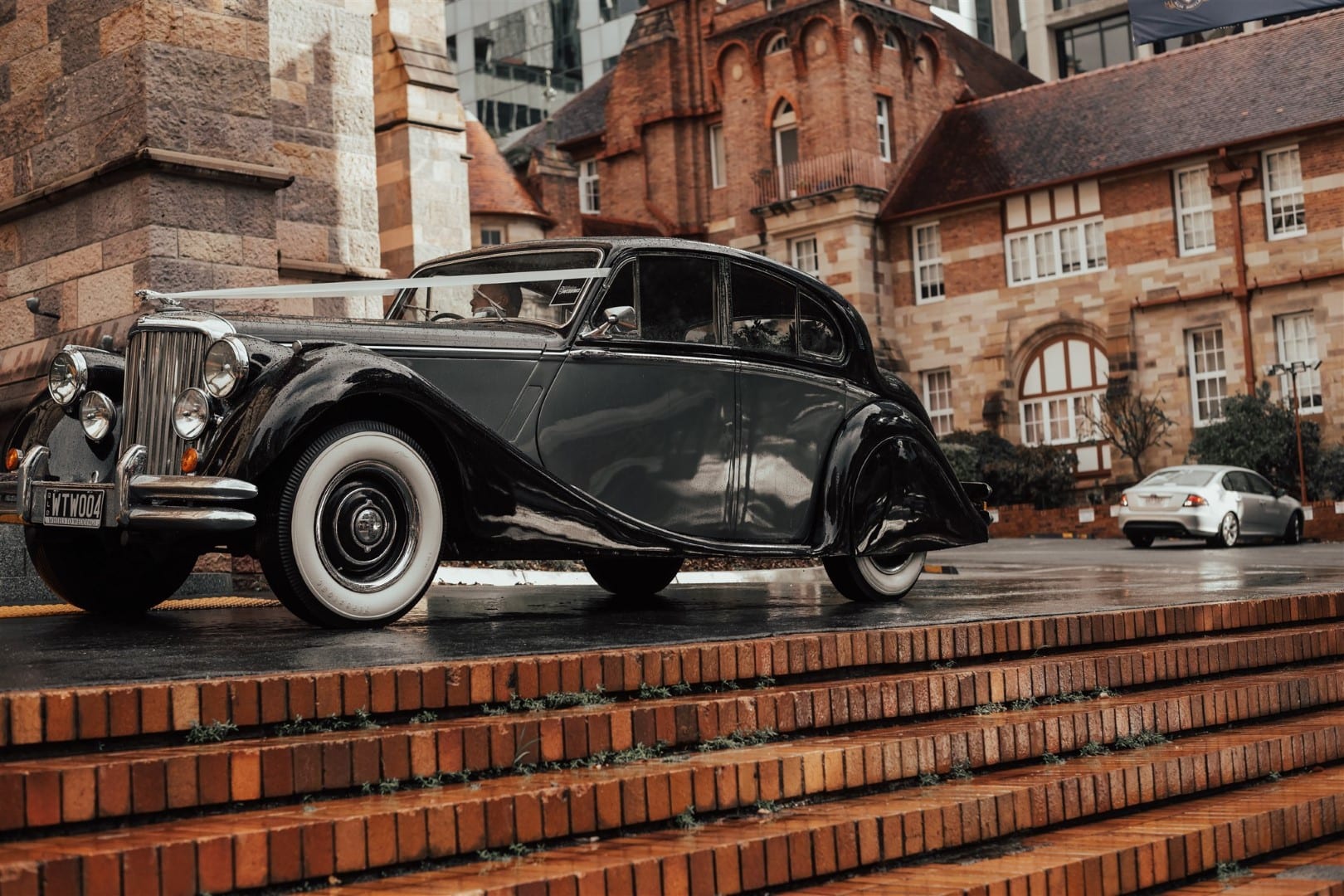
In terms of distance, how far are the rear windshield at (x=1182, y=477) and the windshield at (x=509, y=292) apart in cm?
1900

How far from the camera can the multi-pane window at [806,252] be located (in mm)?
43656

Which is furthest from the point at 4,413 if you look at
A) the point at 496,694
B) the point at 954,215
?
the point at 954,215

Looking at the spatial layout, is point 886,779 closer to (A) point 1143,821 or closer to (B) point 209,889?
(A) point 1143,821

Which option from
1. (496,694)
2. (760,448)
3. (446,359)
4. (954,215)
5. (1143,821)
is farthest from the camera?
(954,215)

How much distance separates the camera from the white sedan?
77.3ft

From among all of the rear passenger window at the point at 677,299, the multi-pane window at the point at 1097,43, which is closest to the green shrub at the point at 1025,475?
the rear passenger window at the point at 677,299

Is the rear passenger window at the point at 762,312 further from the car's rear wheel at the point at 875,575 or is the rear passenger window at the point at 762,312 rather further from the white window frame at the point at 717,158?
the white window frame at the point at 717,158

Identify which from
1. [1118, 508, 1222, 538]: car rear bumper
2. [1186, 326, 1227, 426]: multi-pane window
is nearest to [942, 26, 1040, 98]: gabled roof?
[1186, 326, 1227, 426]: multi-pane window

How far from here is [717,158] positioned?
4916 cm

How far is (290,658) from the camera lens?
465 cm

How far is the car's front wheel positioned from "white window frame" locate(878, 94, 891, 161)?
39811mm

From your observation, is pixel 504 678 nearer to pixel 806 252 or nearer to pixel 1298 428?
pixel 1298 428

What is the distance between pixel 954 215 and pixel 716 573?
3217cm

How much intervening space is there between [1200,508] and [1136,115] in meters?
19.4
